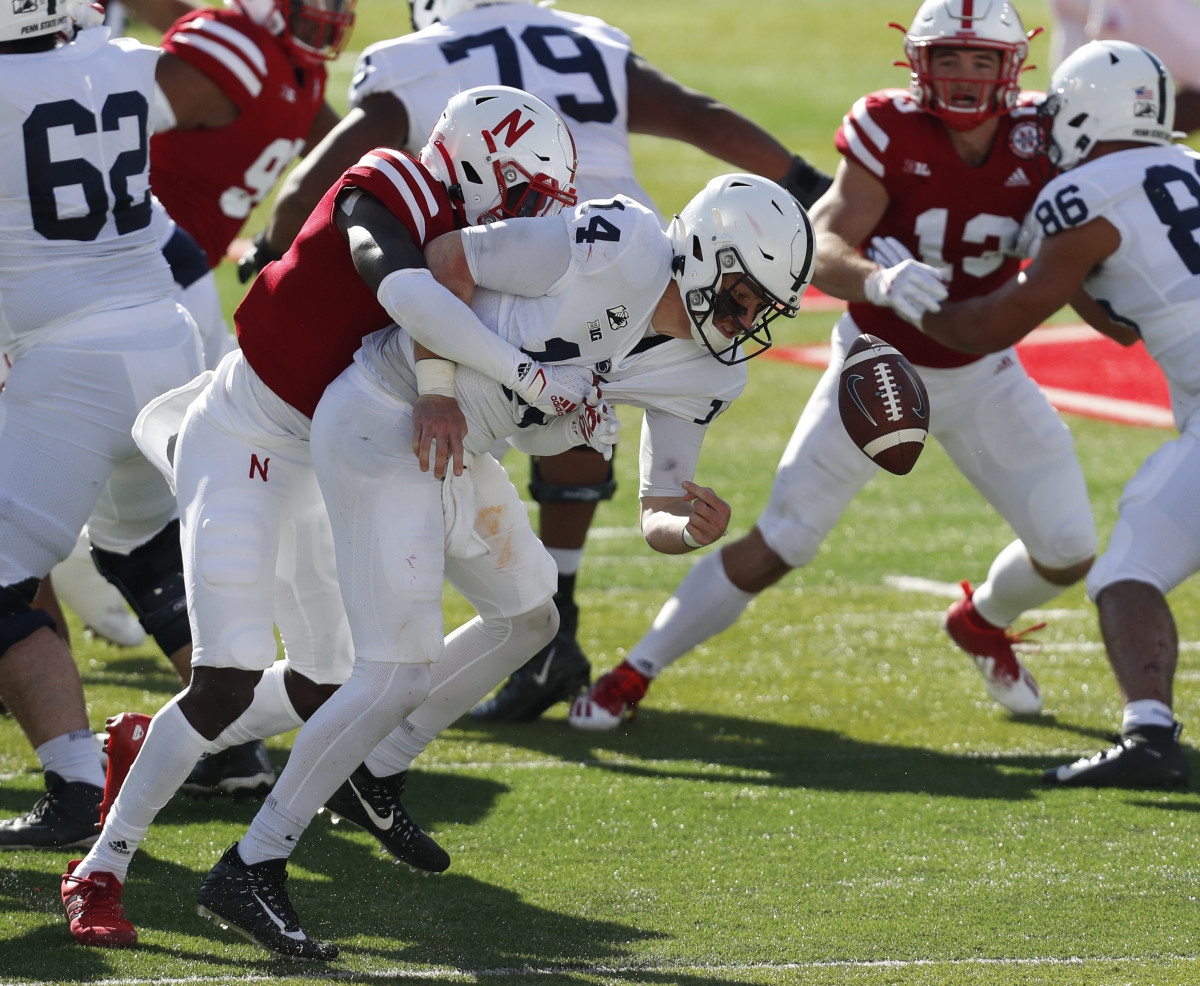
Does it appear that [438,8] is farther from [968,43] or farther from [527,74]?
[968,43]

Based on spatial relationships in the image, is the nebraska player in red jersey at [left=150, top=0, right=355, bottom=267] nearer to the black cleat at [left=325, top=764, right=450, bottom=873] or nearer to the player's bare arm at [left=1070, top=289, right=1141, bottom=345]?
the black cleat at [left=325, top=764, right=450, bottom=873]

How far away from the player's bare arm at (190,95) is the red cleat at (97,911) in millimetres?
2442

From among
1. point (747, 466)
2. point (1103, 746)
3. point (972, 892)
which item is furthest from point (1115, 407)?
point (972, 892)

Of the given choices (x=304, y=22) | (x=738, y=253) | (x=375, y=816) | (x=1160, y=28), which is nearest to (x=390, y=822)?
(x=375, y=816)

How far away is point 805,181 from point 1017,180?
69 centimetres

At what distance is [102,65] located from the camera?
3959mm

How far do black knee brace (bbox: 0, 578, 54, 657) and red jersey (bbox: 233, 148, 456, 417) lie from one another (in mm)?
899

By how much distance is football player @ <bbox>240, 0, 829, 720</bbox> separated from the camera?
4.95 m

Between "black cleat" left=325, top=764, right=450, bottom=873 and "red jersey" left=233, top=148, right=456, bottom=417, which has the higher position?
"red jersey" left=233, top=148, right=456, bottom=417

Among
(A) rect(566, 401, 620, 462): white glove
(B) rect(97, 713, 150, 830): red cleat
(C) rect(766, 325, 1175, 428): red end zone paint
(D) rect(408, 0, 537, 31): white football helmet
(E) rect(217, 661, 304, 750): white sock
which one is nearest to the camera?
(A) rect(566, 401, 620, 462): white glove

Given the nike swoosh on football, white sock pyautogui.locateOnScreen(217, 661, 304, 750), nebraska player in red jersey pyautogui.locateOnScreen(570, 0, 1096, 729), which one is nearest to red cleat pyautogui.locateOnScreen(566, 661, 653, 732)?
nebraska player in red jersey pyautogui.locateOnScreen(570, 0, 1096, 729)

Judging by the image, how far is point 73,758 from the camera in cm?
380

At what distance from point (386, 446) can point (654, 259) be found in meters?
0.62

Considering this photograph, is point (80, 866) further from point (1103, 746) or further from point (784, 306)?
point (1103, 746)
